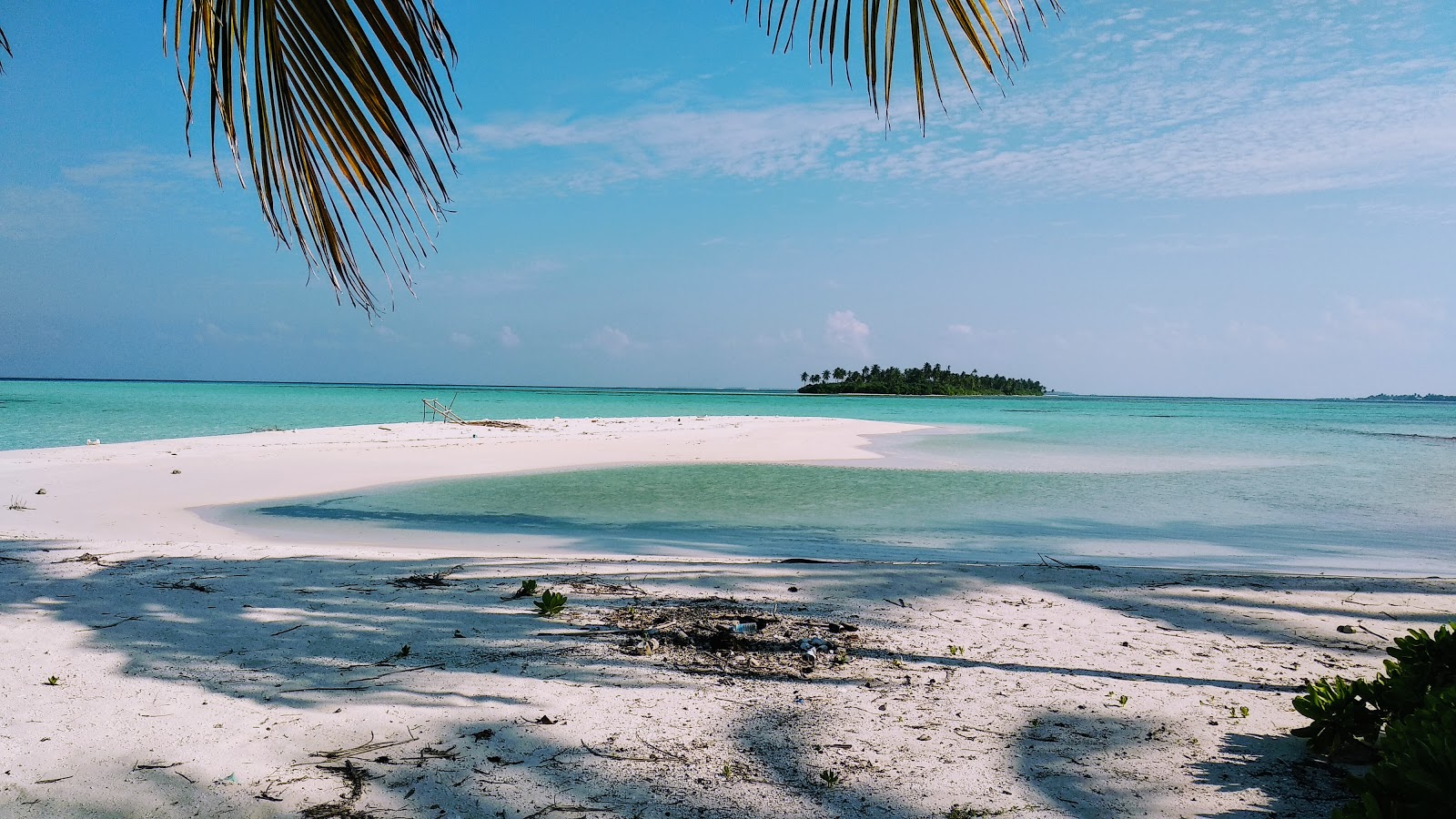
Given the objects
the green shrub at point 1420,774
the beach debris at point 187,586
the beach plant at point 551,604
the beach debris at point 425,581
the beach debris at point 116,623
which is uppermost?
the green shrub at point 1420,774

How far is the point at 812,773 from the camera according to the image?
2838mm

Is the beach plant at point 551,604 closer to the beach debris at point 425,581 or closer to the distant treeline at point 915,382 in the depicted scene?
the beach debris at point 425,581

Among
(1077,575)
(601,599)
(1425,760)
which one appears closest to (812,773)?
(1425,760)

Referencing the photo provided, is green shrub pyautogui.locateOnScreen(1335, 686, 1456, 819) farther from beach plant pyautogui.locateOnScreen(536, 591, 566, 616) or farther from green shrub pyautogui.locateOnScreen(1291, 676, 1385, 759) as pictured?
beach plant pyautogui.locateOnScreen(536, 591, 566, 616)

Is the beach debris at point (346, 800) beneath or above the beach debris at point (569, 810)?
above

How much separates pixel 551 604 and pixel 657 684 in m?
1.26

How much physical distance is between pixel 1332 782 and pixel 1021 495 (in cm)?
1105

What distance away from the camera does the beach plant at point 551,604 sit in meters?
4.67

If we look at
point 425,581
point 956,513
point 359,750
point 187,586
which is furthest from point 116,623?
point 956,513

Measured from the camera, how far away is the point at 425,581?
5512 millimetres

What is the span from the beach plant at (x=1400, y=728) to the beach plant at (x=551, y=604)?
3.56 meters

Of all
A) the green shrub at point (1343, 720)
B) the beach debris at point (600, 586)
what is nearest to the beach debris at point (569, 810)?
the green shrub at point (1343, 720)

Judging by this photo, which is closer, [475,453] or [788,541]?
[788,541]

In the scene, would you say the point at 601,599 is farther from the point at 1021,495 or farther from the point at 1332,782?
the point at 1021,495
